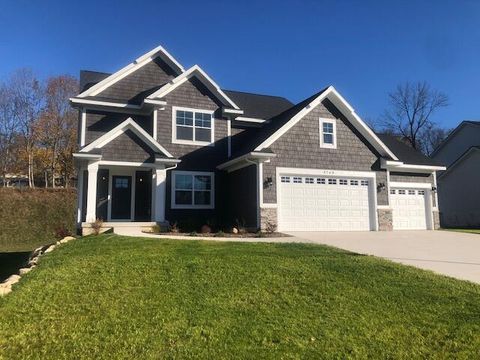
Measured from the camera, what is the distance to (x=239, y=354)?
15.7ft

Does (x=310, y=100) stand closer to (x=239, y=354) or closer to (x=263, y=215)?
(x=263, y=215)

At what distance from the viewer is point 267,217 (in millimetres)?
16484

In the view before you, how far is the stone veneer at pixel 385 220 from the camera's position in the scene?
1877cm

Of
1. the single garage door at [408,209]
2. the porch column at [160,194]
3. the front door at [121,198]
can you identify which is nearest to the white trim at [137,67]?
the front door at [121,198]

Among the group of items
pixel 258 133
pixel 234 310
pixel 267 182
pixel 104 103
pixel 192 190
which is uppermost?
pixel 104 103

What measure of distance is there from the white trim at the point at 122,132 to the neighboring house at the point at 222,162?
Answer: 1.6 inches

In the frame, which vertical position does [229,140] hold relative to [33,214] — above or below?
above

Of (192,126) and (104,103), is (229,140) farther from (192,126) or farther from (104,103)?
(104,103)

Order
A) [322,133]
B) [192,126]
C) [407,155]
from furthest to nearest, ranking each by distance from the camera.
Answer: [407,155]
[192,126]
[322,133]

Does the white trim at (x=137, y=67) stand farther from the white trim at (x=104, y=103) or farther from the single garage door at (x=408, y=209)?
the single garage door at (x=408, y=209)

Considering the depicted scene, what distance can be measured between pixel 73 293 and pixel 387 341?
4.72 meters

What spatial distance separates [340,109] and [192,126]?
6.64 m

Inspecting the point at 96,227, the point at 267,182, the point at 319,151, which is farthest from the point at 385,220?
the point at 96,227

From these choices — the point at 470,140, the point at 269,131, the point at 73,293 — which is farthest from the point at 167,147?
the point at 470,140
